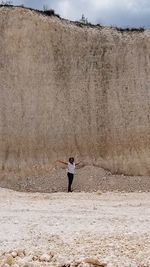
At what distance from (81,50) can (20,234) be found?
621 inches

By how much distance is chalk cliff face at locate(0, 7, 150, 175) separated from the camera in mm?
26656

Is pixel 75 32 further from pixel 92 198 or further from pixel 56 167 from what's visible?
pixel 92 198

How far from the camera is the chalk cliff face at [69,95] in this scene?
2666cm

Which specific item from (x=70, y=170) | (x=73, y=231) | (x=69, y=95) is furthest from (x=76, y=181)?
(x=73, y=231)

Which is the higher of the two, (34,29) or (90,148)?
(34,29)

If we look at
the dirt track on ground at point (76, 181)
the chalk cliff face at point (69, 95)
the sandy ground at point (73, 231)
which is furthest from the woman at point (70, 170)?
the chalk cliff face at point (69, 95)

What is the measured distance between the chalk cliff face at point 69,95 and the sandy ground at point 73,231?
15.7 ft

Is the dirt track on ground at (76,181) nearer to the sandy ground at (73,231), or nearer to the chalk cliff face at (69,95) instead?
the chalk cliff face at (69,95)

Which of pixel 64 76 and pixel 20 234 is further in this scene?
pixel 64 76

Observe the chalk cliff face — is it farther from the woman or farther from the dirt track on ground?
the woman

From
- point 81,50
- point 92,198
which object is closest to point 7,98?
point 81,50

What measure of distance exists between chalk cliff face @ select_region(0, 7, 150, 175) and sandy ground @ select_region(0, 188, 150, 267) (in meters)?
4.78

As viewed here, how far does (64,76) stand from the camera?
90.8 ft

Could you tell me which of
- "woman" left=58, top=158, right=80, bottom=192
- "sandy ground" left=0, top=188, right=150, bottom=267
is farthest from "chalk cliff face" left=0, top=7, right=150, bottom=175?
"sandy ground" left=0, top=188, right=150, bottom=267
